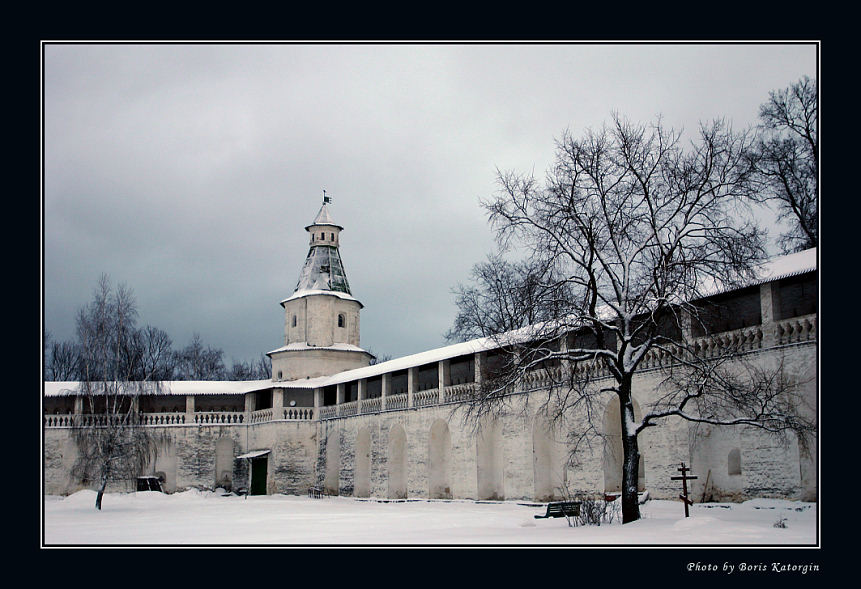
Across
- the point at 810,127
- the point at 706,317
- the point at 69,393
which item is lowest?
the point at 69,393

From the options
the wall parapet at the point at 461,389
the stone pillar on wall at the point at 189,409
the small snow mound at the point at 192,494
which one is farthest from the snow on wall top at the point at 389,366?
the small snow mound at the point at 192,494

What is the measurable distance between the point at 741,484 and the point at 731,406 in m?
1.90

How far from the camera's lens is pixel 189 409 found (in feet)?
136

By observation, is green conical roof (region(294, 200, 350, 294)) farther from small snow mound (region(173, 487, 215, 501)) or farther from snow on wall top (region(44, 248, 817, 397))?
small snow mound (region(173, 487, 215, 501))

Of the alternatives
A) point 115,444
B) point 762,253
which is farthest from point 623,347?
point 115,444

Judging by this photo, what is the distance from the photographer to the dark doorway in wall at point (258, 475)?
40250 mm

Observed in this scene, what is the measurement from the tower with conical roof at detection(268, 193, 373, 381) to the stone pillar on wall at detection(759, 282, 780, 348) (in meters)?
26.8

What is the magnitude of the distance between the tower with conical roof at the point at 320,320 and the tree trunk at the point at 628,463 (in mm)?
27502

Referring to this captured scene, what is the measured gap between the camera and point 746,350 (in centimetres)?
1919

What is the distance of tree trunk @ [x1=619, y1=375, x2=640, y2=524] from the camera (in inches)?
633

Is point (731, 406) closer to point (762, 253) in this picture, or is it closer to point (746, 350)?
point (746, 350)

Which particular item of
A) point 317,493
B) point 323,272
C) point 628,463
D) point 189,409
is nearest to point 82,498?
point 189,409

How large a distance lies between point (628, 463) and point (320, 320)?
28.5 metres

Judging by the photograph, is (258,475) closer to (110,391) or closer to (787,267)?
(110,391)
